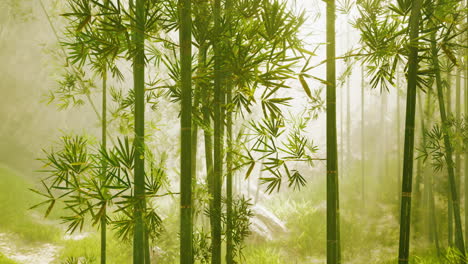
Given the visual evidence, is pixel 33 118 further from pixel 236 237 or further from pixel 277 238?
pixel 236 237

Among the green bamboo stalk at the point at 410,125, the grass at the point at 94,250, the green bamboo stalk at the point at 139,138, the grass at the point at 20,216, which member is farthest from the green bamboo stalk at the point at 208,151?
the grass at the point at 20,216

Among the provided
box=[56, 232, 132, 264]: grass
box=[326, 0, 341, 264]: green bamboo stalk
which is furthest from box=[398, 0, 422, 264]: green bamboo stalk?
box=[56, 232, 132, 264]: grass

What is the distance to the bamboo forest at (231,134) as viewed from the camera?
157 centimetres

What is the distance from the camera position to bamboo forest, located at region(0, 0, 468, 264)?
1.57 meters

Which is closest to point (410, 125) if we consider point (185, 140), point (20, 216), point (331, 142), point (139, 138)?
point (331, 142)

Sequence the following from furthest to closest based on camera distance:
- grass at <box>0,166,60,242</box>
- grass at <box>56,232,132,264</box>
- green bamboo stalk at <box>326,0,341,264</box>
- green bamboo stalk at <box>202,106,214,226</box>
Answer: grass at <box>0,166,60,242</box>, grass at <box>56,232,132,264</box>, green bamboo stalk at <box>202,106,214,226</box>, green bamboo stalk at <box>326,0,341,264</box>

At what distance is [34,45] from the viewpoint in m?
11.8

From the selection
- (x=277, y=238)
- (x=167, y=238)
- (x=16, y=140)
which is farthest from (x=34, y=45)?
(x=277, y=238)

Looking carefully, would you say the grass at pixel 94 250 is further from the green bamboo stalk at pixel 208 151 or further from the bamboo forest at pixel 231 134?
the green bamboo stalk at pixel 208 151

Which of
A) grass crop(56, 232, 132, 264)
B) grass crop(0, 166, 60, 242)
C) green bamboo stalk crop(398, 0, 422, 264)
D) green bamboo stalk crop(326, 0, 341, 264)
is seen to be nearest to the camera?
green bamboo stalk crop(398, 0, 422, 264)

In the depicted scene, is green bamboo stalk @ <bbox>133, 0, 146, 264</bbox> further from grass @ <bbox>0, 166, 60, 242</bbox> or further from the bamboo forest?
grass @ <bbox>0, 166, 60, 242</bbox>

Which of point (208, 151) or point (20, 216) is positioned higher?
point (208, 151)

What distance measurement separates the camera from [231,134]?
8.08 feet

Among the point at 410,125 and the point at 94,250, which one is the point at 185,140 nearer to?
the point at 410,125
